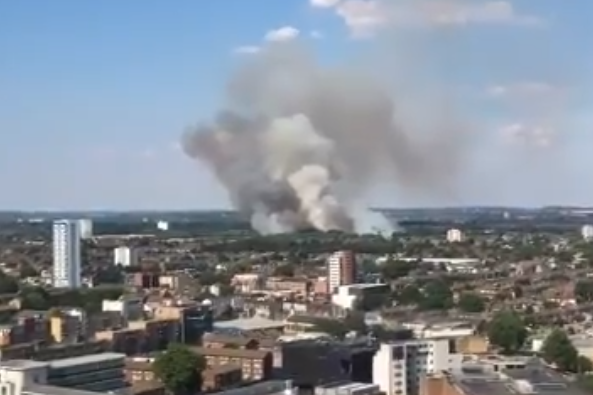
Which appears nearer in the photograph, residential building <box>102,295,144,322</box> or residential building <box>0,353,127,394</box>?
residential building <box>0,353,127,394</box>

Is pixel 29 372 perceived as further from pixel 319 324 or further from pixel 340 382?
pixel 319 324

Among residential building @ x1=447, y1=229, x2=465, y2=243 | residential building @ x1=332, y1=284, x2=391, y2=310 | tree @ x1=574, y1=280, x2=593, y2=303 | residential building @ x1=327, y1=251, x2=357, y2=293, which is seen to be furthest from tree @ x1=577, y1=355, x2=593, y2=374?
residential building @ x1=447, y1=229, x2=465, y2=243

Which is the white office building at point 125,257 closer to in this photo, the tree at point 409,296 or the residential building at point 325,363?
the tree at point 409,296

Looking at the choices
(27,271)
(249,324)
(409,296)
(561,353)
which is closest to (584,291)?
(409,296)

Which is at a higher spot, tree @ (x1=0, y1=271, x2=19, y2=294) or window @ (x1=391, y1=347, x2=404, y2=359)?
tree @ (x1=0, y1=271, x2=19, y2=294)

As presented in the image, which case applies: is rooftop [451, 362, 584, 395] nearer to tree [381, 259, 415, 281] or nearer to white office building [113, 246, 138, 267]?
tree [381, 259, 415, 281]

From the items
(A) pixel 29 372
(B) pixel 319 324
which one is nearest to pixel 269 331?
(B) pixel 319 324

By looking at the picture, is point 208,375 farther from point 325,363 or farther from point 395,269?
point 395,269
